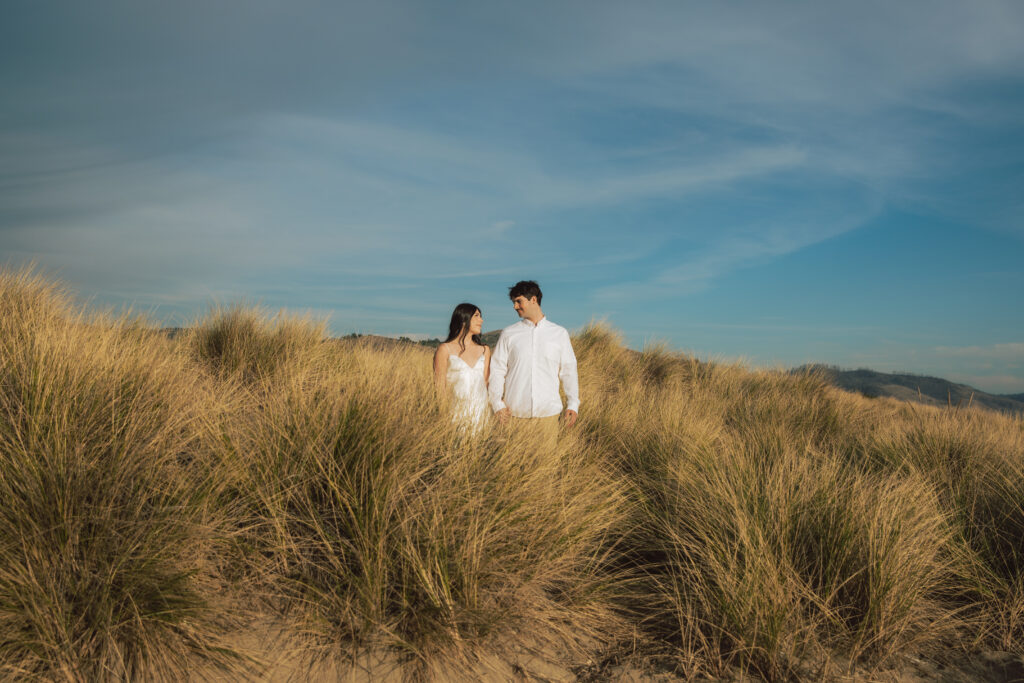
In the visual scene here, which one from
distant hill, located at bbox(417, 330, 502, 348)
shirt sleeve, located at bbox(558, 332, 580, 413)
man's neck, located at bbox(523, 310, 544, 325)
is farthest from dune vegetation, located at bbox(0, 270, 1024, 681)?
distant hill, located at bbox(417, 330, 502, 348)

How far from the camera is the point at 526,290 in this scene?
492cm

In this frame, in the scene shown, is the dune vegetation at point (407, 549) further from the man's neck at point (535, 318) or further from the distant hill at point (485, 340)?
the distant hill at point (485, 340)

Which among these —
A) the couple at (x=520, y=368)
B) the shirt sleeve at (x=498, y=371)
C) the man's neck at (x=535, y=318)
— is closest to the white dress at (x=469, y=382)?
the couple at (x=520, y=368)

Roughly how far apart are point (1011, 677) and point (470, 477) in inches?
117

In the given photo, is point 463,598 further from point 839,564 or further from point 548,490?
point 839,564

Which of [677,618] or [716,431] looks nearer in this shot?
[677,618]

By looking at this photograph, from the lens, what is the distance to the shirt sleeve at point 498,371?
504 centimetres

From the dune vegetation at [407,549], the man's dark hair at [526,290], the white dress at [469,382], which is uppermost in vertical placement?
the man's dark hair at [526,290]

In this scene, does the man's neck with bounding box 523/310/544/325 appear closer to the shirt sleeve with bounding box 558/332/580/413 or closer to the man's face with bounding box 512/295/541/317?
the man's face with bounding box 512/295/541/317

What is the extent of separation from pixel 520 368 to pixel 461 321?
744 mm

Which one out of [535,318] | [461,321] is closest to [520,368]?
Result: [535,318]

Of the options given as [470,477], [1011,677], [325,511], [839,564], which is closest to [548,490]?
[470,477]

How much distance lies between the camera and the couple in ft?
16.1

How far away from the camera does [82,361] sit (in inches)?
152
